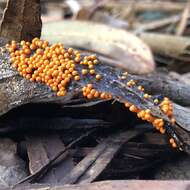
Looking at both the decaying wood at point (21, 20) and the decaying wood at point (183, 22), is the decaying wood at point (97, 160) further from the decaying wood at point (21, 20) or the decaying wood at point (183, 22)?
the decaying wood at point (183, 22)

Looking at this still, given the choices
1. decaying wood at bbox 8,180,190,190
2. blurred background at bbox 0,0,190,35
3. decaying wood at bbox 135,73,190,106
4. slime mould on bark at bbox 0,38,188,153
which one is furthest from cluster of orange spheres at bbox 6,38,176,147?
blurred background at bbox 0,0,190,35

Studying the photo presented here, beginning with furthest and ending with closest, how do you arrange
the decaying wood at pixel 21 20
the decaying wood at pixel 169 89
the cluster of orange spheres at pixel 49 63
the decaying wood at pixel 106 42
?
the decaying wood at pixel 106 42 → the decaying wood at pixel 169 89 → the decaying wood at pixel 21 20 → the cluster of orange spheres at pixel 49 63

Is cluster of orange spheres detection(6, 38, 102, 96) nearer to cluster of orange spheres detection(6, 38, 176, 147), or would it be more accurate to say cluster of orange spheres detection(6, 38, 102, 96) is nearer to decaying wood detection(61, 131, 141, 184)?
cluster of orange spheres detection(6, 38, 176, 147)

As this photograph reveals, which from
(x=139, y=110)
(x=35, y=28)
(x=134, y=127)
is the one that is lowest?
(x=134, y=127)

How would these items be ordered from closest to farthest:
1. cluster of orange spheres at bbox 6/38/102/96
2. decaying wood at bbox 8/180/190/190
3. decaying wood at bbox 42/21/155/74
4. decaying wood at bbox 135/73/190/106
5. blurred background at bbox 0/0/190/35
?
decaying wood at bbox 8/180/190/190 → cluster of orange spheres at bbox 6/38/102/96 → decaying wood at bbox 135/73/190/106 → decaying wood at bbox 42/21/155/74 → blurred background at bbox 0/0/190/35

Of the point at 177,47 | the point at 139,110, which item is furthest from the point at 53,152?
the point at 177,47

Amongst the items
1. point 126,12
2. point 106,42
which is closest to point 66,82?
point 106,42

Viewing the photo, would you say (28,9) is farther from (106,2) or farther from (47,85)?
(106,2)

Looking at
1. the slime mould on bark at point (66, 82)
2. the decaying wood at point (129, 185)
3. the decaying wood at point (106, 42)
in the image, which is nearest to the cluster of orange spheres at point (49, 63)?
the slime mould on bark at point (66, 82)
